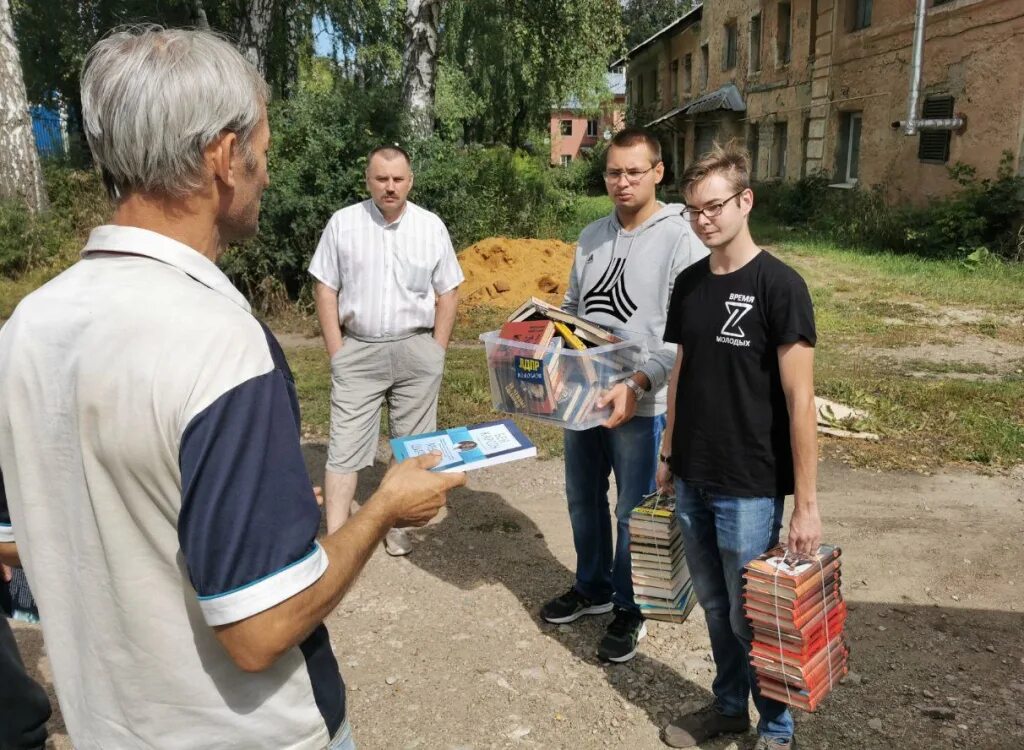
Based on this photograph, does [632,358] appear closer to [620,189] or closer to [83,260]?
[620,189]

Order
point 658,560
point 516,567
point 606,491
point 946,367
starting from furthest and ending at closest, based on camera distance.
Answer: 1. point 946,367
2. point 516,567
3. point 606,491
4. point 658,560

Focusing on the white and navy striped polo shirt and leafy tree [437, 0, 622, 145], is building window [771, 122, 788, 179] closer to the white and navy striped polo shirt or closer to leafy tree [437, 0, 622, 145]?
leafy tree [437, 0, 622, 145]

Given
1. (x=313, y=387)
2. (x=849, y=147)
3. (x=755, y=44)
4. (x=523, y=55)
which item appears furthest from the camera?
(x=755, y=44)

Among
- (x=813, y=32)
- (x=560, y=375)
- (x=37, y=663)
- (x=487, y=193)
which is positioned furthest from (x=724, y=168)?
(x=813, y=32)

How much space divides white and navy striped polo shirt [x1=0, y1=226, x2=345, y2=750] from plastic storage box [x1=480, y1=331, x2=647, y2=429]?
176 cm

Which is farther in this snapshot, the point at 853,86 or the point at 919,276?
the point at 853,86

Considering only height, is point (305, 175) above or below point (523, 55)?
below

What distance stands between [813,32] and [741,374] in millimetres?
19829

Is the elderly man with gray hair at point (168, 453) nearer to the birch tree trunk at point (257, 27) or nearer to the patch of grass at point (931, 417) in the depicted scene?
the patch of grass at point (931, 417)

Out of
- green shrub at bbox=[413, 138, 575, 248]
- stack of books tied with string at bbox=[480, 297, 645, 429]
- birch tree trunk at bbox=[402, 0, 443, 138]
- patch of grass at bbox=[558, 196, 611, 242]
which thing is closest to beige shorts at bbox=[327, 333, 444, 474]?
stack of books tied with string at bbox=[480, 297, 645, 429]

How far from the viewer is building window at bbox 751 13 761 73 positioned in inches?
905

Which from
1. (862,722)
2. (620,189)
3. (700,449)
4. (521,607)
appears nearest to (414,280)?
(620,189)

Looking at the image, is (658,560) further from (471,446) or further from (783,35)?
(783,35)

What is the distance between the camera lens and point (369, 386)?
14.0 feet
